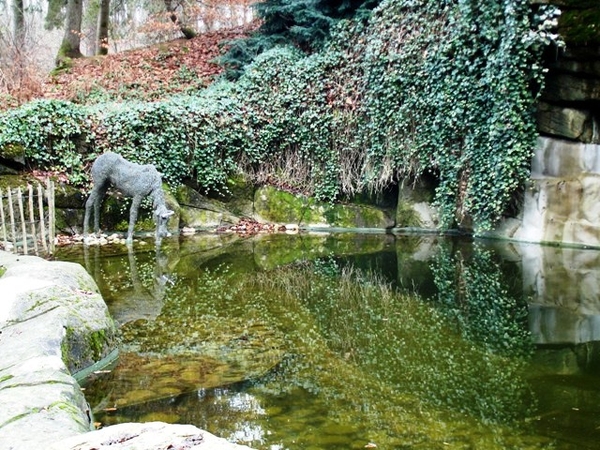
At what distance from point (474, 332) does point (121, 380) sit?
11.0 ft

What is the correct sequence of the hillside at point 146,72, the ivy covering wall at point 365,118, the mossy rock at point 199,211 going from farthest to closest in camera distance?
the hillside at point 146,72 → the mossy rock at point 199,211 → the ivy covering wall at point 365,118

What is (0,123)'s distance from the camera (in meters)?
11.4

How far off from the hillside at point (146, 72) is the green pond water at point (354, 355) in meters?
8.15

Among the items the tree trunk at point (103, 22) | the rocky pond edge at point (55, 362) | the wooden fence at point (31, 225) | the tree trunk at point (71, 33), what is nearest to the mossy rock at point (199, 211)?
the wooden fence at point (31, 225)

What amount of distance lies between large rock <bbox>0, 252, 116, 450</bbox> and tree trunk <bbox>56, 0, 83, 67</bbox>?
13489 mm

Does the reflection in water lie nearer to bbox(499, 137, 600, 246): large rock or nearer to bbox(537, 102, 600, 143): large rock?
bbox(499, 137, 600, 246): large rock

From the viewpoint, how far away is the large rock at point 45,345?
2680 millimetres

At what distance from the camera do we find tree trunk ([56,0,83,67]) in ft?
57.0

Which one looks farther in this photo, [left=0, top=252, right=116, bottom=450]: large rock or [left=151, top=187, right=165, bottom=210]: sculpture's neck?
[left=151, top=187, right=165, bottom=210]: sculpture's neck

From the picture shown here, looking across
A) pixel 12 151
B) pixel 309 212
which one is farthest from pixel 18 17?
pixel 309 212

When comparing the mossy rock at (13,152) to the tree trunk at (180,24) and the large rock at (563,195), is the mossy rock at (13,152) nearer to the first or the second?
the tree trunk at (180,24)

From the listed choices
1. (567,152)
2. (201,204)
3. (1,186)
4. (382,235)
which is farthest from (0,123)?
(567,152)

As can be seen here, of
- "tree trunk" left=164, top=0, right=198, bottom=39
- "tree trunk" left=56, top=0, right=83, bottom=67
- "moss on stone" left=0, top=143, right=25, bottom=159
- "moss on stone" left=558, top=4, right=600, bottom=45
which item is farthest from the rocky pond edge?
"tree trunk" left=164, top=0, right=198, bottom=39

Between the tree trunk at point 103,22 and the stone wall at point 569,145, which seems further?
the tree trunk at point 103,22
